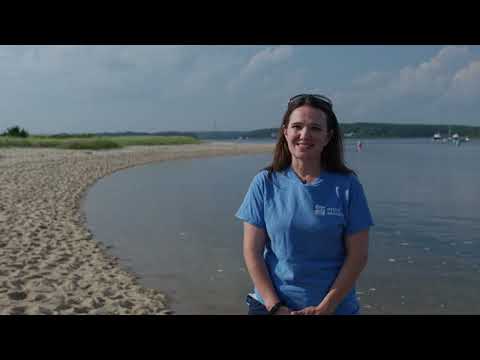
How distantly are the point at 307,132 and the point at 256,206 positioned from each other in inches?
18.6

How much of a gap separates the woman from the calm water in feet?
11.6

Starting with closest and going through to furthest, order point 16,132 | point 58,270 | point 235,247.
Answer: point 58,270 < point 235,247 < point 16,132

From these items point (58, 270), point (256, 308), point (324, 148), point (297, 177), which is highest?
point (324, 148)

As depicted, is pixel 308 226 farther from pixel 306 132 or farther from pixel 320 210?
pixel 306 132

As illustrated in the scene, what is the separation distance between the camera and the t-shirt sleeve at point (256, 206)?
2381mm

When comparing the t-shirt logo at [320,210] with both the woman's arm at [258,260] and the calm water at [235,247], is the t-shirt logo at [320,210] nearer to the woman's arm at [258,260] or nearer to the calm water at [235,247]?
the woman's arm at [258,260]

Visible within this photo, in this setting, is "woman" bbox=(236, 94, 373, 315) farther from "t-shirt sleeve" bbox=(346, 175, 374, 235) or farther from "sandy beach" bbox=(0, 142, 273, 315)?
"sandy beach" bbox=(0, 142, 273, 315)

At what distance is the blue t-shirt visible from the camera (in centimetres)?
227

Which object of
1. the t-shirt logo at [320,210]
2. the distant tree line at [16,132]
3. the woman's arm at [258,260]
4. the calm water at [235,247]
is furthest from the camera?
the distant tree line at [16,132]

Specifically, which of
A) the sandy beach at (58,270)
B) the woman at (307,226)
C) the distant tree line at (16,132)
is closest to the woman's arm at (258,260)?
the woman at (307,226)

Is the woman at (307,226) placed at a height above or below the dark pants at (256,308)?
above

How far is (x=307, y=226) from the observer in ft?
7.41

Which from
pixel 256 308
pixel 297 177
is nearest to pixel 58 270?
pixel 256 308
